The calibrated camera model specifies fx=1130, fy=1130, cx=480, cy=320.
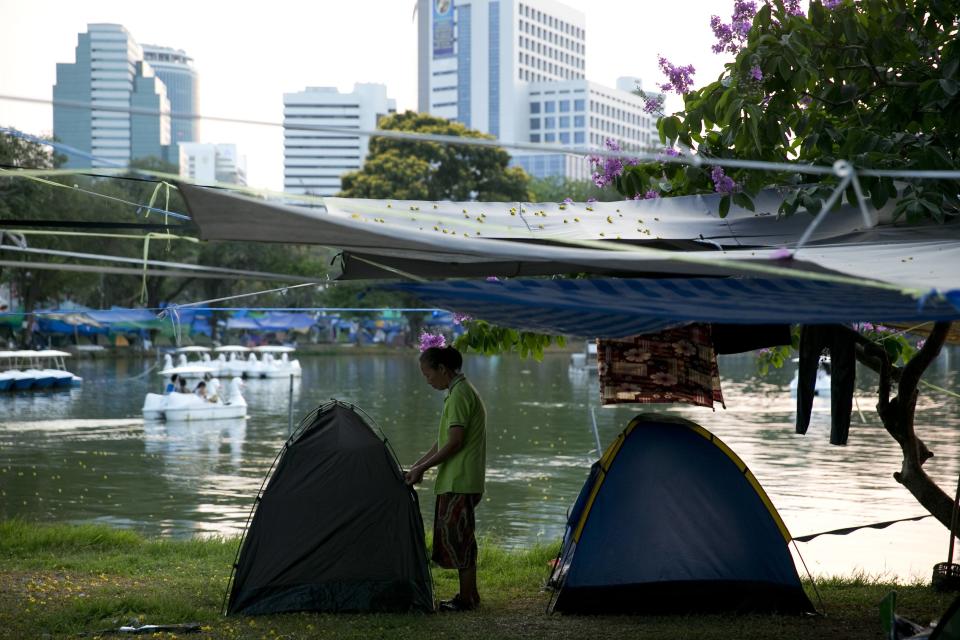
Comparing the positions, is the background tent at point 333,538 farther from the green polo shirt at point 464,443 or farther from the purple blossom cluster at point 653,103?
the purple blossom cluster at point 653,103

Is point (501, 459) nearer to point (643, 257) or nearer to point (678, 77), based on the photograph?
point (678, 77)

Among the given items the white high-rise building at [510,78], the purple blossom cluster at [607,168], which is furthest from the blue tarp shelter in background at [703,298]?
the white high-rise building at [510,78]

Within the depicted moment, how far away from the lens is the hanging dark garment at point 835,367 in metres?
6.19

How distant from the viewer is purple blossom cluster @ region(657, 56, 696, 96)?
7.43 m

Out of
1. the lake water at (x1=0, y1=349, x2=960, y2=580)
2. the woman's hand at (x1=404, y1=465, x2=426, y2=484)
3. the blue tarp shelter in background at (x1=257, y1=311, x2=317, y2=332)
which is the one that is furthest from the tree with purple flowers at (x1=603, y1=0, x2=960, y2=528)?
the blue tarp shelter in background at (x1=257, y1=311, x2=317, y2=332)

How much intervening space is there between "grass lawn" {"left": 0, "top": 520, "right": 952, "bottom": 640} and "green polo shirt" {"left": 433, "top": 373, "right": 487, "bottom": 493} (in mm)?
727

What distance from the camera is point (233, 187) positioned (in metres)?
4.27

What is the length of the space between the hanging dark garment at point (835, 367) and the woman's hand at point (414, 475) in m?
2.12

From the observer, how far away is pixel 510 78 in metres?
150

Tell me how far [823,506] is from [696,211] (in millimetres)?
7096

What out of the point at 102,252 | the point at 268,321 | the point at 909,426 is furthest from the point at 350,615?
the point at 268,321

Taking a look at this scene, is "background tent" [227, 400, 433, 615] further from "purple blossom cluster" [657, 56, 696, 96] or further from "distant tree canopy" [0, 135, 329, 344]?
"distant tree canopy" [0, 135, 329, 344]

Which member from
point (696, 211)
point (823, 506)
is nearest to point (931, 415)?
point (823, 506)

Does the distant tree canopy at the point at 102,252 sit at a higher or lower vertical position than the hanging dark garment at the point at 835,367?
higher
